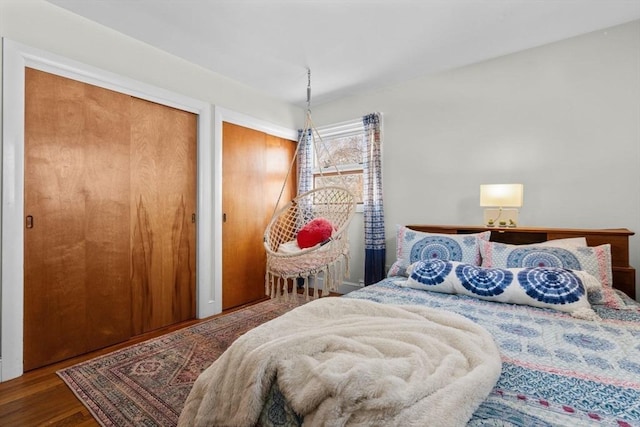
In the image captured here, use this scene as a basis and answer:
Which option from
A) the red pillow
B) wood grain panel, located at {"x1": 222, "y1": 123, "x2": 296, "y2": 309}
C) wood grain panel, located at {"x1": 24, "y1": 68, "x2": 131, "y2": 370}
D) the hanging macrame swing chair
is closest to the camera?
wood grain panel, located at {"x1": 24, "y1": 68, "x2": 131, "y2": 370}

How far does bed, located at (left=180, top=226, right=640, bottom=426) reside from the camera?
0.80m

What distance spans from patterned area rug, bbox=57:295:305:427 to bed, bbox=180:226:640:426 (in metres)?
0.84

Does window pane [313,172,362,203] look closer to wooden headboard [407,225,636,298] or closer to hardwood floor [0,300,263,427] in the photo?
wooden headboard [407,225,636,298]

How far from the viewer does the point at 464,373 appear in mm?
874

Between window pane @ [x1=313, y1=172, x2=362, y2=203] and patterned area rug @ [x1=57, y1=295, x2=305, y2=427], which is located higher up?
window pane @ [x1=313, y1=172, x2=362, y2=203]

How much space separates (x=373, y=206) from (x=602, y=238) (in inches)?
73.6

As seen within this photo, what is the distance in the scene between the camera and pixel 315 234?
2.71 metres

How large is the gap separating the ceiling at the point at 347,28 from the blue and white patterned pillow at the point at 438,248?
1.60 m

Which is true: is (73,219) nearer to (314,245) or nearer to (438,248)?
(314,245)

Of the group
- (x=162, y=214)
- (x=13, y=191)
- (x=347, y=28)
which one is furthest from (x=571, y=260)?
(x=13, y=191)

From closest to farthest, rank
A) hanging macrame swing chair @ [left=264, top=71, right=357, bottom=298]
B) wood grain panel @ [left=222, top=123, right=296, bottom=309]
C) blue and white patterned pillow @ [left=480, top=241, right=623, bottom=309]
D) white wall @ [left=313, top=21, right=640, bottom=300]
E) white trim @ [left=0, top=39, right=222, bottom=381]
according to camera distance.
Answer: blue and white patterned pillow @ [left=480, top=241, right=623, bottom=309], white trim @ [left=0, top=39, right=222, bottom=381], white wall @ [left=313, top=21, right=640, bottom=300], hanging macrame swing chair @ [left=264, top=71, right=357, bottom=298], wood grain panel @ [left=222, top=123, right=296, bottom=309]

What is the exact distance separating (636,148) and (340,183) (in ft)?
8.48

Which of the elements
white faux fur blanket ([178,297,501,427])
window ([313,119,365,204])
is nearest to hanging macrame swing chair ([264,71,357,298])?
window ([313,119,365,204])

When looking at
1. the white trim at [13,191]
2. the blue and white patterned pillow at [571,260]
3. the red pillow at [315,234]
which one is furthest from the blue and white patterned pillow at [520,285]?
A: the white trim at [13,191]
